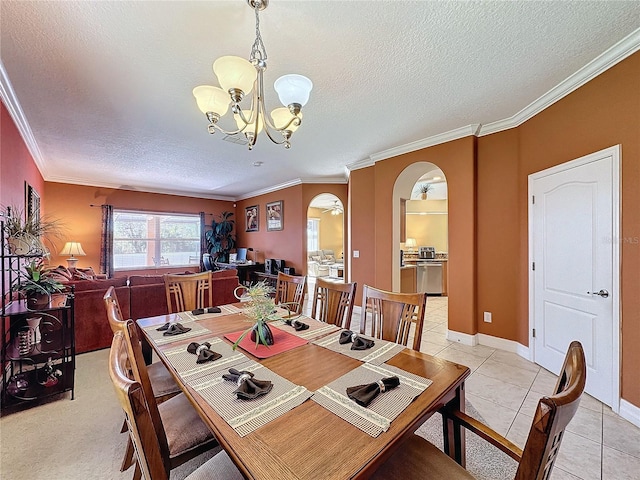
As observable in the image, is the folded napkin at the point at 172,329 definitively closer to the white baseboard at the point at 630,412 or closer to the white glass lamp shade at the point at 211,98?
the white glass lamp shade at the point at 211,98

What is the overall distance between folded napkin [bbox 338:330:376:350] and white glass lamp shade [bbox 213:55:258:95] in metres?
1.59

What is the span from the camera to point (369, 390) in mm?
1091

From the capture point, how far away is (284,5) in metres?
1.59

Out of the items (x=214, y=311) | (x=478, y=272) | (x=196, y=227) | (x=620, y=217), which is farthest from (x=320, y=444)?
(x=196, y=227)

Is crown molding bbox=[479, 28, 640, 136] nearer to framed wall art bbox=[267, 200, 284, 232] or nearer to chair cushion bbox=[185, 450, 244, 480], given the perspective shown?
chair cushion bbox=[185, 450, 244, 480]

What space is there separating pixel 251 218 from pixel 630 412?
23.9 ft

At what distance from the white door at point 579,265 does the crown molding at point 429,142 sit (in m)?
0.89

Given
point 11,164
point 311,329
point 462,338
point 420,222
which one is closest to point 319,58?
point 311,329

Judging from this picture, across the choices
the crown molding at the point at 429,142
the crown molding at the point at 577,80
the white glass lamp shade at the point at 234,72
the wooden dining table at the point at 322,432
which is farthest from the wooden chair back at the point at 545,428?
the crown molding at the point at 429,142

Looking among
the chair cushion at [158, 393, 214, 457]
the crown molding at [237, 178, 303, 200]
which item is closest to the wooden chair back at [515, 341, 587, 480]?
the chair cushion at [158, 393, 214, 457]

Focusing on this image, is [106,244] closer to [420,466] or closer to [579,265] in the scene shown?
[420,466]

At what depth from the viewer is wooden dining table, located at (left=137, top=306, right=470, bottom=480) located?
76cm

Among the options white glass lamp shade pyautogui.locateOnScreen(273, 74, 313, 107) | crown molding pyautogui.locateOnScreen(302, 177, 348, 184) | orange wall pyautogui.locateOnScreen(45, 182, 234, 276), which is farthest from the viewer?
crown molding pyautogui.locateOnScreen(302, 177, 348, 184)

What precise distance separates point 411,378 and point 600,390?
221 cm
